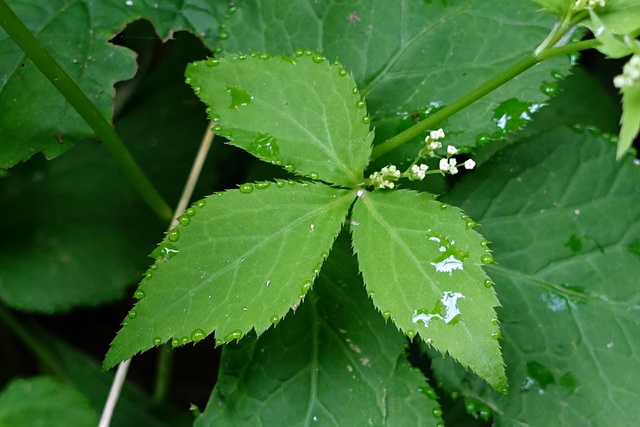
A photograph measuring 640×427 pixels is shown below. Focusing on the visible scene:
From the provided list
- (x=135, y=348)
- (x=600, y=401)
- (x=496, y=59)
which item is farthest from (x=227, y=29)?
(x=600, y=401)

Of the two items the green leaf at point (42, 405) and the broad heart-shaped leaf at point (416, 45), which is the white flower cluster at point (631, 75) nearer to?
the broad heart-shaped leaf at point (416, 45)

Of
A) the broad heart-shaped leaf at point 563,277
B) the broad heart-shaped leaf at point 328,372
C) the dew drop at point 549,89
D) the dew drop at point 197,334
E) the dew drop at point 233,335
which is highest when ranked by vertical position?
the dew drop at point 197,334

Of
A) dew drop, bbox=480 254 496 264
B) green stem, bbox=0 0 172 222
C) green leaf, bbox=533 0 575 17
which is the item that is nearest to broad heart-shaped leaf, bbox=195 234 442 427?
dew drop, bbox=480 254 496 264

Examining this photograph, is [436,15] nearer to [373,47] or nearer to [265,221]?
[373,47]

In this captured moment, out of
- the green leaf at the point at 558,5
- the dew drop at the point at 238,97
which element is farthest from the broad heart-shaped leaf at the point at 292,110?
the green leaf at the point at 558,5

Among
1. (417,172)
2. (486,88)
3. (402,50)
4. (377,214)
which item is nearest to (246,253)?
(377,214)

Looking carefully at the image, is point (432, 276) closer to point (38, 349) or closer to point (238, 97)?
point (238, 97)
